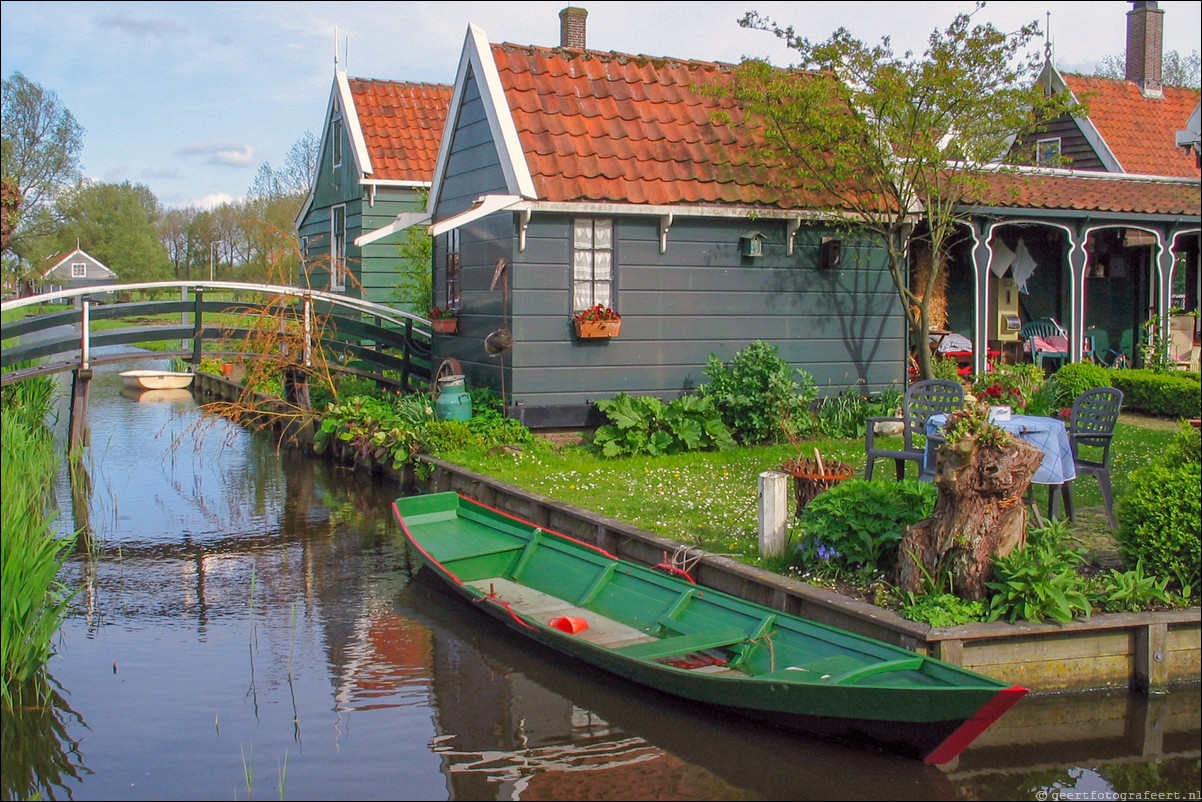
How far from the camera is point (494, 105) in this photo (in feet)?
41.5

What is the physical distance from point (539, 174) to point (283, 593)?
18.5ft

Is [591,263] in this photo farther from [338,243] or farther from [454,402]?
[338,243]

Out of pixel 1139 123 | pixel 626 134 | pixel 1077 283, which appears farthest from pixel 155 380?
pixel 1139 123

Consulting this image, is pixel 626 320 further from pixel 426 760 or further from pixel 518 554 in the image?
pixel 426 760

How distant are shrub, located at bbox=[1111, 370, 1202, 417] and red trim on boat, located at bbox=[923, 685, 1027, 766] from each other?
9.61 m

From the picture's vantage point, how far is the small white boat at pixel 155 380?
24250mm

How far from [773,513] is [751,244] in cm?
626

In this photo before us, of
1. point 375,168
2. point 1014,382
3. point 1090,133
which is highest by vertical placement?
point 1090,133

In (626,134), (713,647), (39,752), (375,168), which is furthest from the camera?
(375,168)

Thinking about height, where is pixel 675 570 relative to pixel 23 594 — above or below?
below

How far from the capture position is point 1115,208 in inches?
609

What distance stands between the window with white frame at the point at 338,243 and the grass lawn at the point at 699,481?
11.2 m

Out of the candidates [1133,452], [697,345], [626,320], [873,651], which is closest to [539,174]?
[626,320]

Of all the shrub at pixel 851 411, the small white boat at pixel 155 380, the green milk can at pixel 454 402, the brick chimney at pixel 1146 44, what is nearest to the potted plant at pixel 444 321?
the green milk can at pixel 454 402
